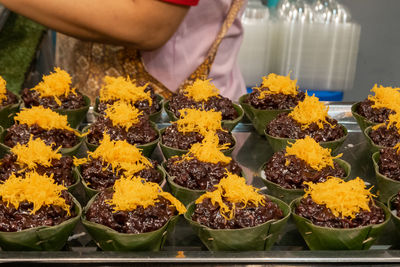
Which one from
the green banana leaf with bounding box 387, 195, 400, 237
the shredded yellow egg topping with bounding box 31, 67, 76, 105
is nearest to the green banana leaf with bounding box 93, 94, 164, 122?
the shredded yellow egg topping with bounding box 31, 67, 76, 105

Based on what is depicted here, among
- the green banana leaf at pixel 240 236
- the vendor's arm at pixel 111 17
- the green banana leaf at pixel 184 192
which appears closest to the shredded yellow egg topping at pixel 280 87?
the vendor's arm at pixel 111 17

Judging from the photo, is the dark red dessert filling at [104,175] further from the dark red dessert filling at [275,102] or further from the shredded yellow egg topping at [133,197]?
the dark red dessert filling at [275,102]

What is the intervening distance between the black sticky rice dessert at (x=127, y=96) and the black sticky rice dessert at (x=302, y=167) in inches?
34.7

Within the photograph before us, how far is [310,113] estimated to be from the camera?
2.68 m

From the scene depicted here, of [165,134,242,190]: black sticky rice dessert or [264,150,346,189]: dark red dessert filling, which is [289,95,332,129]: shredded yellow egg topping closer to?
[264,150,346,189]: dark red dessert filling


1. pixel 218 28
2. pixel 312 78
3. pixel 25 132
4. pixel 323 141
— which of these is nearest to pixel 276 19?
pixel 312 78

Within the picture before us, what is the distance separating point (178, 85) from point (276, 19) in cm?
205

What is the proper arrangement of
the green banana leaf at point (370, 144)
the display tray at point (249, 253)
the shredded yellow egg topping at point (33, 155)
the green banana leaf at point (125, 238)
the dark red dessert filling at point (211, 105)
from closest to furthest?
the display tray at point (249, 253) < the green banana leaf at point (125, 238) < the shredded yellow egg topping at point (33, 155) < the green banana leaf at point (370, 144) < the dark red dessert filling at point (211, 105)

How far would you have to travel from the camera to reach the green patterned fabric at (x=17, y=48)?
12.5 ft

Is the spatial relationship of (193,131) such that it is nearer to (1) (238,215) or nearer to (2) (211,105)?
(2) (211,105)

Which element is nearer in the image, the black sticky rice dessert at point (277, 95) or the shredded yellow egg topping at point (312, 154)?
the shredded yellow egg topping at point (312, 154)

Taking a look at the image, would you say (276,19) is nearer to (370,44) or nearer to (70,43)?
(370,44)

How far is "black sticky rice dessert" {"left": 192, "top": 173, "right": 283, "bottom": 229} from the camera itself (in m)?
1.92

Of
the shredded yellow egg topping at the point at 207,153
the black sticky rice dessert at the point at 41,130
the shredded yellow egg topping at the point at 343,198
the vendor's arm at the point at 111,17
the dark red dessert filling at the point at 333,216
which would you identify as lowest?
the black sticky rice dessert at the point at 41,130
